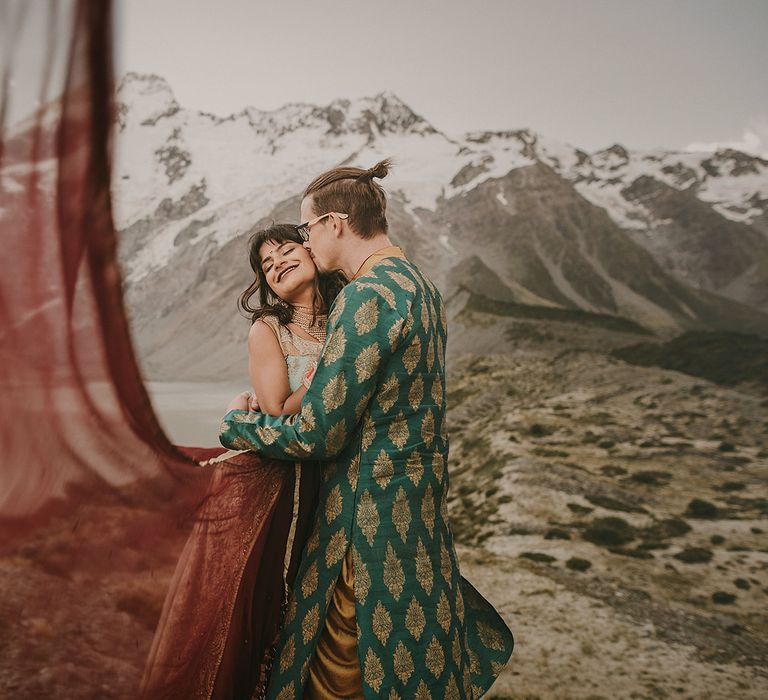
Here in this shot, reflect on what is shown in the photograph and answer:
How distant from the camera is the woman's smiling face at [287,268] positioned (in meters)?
1.74

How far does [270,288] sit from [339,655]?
100cm

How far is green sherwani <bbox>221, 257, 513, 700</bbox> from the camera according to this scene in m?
1.26

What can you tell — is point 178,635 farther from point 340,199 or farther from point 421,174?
point 421,174

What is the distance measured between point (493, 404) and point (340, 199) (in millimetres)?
13833

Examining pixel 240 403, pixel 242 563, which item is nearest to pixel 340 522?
pixel 242 563

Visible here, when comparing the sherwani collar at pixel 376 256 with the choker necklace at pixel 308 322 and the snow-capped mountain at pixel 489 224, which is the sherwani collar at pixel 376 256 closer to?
the choker necklace at pixel 308 322

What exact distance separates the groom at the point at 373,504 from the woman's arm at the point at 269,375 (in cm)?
11

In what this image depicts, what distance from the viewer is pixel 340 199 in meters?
1.48

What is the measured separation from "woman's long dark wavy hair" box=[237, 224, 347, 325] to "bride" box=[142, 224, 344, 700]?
7cm

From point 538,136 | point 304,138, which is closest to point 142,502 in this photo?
point 304,138

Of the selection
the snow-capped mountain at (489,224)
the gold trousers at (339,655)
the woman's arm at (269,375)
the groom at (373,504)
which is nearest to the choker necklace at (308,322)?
the woman's arm at (269,375)

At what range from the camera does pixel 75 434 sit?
1.05 m

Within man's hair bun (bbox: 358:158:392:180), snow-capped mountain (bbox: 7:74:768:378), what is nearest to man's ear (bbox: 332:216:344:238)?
man's hair bun (bbox: 358:158:392:180)

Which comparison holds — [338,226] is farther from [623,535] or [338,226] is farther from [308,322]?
[623,535]
